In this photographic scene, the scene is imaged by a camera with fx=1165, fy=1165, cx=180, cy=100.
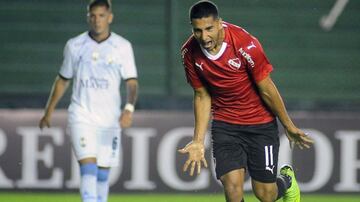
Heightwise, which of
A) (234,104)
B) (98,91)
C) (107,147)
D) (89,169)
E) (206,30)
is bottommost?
(89,169)

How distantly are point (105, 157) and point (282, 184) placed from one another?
70.1 inches

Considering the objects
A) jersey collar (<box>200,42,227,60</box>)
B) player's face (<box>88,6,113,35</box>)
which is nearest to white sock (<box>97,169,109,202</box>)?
player's face (<box>88,6,113,35</box>)

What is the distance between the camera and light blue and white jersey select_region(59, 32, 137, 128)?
1054 centimetres

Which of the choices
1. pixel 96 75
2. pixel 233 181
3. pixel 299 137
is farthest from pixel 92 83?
pixel 299 137

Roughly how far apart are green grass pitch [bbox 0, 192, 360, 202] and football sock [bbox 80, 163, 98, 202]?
1.66 m

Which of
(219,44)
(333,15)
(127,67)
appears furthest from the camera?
(333,15)

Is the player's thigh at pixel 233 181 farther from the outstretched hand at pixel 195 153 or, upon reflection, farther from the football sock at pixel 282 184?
the football sock at pixel 282 184

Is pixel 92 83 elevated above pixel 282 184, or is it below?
above

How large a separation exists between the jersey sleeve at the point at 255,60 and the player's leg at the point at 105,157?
7.93 ft

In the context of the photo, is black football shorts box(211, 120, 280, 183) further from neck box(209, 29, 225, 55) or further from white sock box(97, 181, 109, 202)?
white sock box(97, 181, 109, 202)

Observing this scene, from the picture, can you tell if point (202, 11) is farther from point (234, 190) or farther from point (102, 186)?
point (102, 186)

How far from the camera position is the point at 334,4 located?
1297 centimetres

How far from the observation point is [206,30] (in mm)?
8133

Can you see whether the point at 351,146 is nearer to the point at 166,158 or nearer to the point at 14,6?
the point at 166,158
